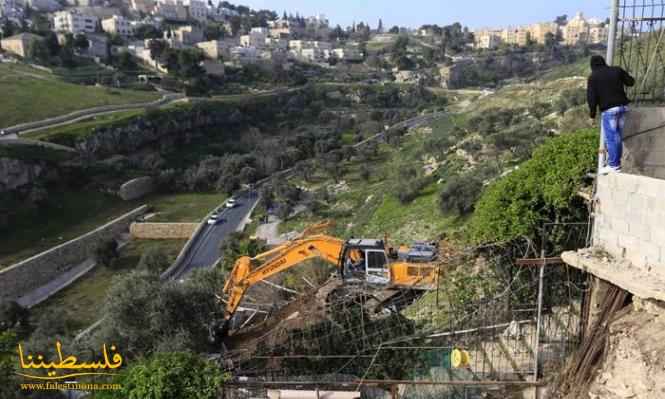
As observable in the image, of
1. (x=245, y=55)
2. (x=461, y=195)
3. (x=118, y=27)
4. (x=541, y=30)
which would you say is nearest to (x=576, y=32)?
(x=541, y=30)

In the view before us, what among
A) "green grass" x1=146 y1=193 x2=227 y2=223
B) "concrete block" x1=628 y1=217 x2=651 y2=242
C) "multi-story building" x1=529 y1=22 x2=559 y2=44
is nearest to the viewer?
"concrete block" x1=628 y1=217 x2=651 y2=242

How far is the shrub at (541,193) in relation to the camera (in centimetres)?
862

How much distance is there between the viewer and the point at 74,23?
3885 inches

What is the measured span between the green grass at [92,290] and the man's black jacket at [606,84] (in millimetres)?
19009

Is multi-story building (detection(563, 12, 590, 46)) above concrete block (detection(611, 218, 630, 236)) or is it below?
above

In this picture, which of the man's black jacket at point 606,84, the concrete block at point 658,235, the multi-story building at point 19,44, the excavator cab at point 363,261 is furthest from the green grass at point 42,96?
the concrete block at point 658,235

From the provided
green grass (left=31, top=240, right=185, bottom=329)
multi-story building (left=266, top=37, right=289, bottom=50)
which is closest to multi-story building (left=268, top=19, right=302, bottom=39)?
multi-story building (left=266, top=37, right=289, bottom=50)

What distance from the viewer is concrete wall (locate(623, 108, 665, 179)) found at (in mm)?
6797

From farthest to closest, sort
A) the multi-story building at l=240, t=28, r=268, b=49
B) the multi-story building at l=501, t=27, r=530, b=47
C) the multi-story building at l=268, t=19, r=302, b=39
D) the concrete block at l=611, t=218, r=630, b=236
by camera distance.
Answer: the multi-story building at l=268, t=19, r=302, b=39, the multi-story building at l=501, t=27, r=530, b=47, the multi-story building at l=240, t=28, r=268, b=49, the concrete block at l=611, t=218, r=630, b=236

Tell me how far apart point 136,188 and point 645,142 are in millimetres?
40147

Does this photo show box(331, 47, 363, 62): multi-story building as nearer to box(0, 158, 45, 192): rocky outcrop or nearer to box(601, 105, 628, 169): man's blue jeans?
box(0, 158, 45, 192): rocky outcrop

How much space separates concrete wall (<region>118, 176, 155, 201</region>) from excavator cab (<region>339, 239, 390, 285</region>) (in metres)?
32.3

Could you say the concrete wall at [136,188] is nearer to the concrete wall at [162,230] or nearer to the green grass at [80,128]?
the concrete wall at [162,230]

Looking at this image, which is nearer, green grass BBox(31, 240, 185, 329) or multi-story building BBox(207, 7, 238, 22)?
green grass BBox(31, 240, 185, 329)
